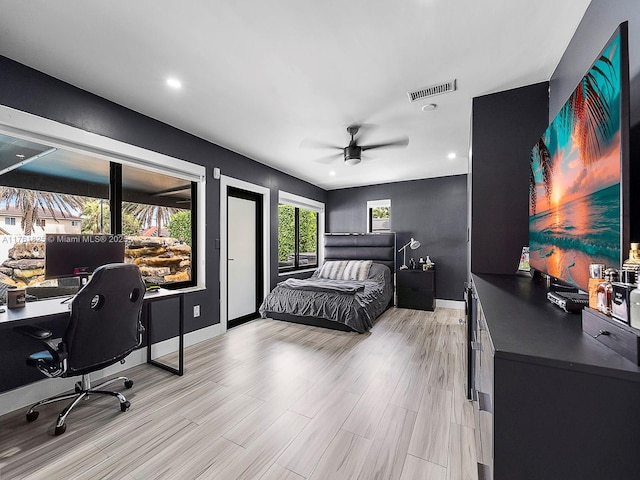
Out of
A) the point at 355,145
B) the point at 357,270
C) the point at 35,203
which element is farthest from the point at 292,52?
the point at 357,270

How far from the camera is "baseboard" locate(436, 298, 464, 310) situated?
515cm

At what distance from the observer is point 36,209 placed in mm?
2285

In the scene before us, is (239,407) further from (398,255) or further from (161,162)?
(398,255)

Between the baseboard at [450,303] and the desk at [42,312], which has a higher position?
the desk at [42,312]

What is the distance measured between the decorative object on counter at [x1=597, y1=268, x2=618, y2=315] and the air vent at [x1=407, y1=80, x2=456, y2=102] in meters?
1.99

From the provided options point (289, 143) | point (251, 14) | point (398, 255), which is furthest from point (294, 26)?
point (398, 255)

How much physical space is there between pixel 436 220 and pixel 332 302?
292 cm

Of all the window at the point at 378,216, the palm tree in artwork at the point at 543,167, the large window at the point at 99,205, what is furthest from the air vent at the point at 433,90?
the window at the point at 378,216

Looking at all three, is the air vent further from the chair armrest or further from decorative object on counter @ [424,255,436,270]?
decorative object on counter @ [424,255,436,270]

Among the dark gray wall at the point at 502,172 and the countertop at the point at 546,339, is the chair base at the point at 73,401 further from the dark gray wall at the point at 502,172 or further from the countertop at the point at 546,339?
the dark gray wall at the point at 502,172

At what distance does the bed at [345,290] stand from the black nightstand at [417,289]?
22cm

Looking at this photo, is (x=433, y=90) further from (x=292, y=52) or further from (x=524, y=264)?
(x=524, y=264)

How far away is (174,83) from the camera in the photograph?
2.32 meters

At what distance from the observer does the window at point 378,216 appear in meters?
5.96
